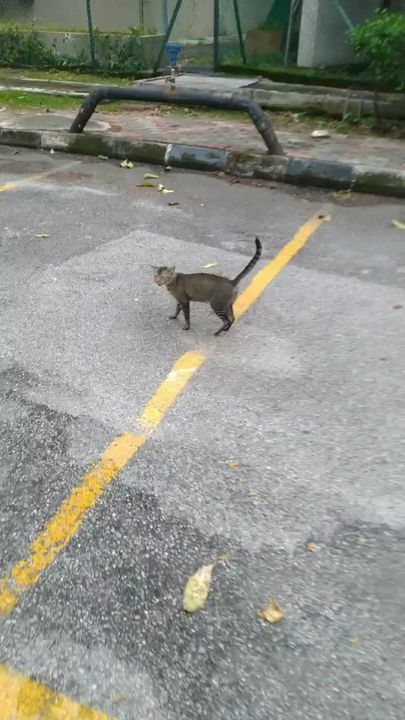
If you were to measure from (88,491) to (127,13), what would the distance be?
14767 mm

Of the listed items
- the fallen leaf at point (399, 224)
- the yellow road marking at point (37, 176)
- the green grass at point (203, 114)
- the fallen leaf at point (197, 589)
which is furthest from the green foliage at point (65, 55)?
the fallen leaf at point (197, 589)

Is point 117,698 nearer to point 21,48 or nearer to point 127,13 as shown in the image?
point 21,48

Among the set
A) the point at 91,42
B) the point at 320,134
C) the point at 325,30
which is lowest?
the point at 320,134

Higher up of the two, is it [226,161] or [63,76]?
[226,161]

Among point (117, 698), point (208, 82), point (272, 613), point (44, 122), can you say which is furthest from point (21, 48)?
point (117, 698)

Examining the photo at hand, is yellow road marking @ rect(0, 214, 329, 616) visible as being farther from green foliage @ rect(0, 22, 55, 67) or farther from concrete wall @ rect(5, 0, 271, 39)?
concrete wall @ rect(5, 0, 271, 39)

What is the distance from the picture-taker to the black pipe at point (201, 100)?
6828 millimetres

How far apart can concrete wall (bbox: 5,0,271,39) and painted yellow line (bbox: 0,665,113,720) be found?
14410 mm

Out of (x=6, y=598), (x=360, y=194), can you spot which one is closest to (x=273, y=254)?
(x=360, y=194)

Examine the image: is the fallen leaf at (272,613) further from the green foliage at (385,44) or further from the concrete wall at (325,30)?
the concrete wall at (325,30)

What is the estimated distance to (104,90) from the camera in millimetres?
7352

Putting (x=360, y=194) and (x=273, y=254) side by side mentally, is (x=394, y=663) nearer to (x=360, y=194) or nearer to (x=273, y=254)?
(x=273, y=254)

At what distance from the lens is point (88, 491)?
99.9 inches

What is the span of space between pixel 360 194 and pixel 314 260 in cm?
197
